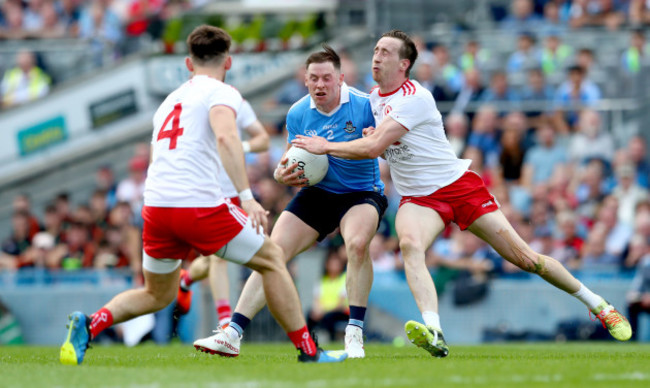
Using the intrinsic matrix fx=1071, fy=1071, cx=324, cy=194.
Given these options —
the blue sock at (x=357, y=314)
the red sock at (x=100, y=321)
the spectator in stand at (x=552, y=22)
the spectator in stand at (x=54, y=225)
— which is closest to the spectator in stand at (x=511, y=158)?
the spectator in stand at (x=552, y=22)

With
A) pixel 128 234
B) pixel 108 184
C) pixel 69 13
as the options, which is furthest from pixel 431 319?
pixel 69 13

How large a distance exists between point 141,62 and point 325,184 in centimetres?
1236

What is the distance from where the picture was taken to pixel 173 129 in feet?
23.8

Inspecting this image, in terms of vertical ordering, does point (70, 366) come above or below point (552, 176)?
above

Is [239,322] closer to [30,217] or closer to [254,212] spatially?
[254,212]

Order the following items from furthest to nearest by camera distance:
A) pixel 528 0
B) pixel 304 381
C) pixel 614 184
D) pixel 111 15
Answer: pixel 111 15 → pixel 528 0 → pixel 614 184 → pixel 304 381

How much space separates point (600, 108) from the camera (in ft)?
55.0

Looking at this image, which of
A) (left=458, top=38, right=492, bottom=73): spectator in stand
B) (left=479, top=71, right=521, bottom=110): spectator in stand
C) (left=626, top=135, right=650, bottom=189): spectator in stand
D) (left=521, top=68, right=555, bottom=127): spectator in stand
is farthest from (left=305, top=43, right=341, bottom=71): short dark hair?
(left=458, top=38, right=492, bottom=73): spectator in stand

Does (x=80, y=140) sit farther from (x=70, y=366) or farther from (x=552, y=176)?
(x=70, y=366)

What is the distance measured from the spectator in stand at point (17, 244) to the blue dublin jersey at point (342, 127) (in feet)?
28.7

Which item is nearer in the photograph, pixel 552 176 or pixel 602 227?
pixel 602 227

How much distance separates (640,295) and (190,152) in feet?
24.7

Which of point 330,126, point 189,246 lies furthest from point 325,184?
point 189,246

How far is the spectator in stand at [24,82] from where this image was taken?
21000 millimetres
